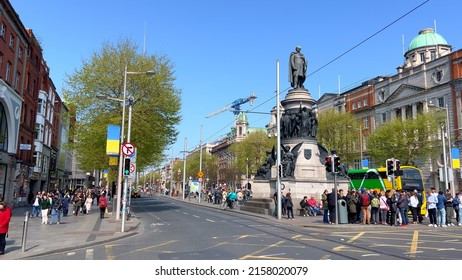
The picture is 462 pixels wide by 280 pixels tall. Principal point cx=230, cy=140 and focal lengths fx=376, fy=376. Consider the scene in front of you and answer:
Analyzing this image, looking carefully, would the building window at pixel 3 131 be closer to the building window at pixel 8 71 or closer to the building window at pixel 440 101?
the building window at pixel 8 71

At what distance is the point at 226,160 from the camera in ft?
431

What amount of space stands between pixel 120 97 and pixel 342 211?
59.9 ft

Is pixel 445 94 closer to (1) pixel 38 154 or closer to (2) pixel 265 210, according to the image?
(2) pixel 265 210

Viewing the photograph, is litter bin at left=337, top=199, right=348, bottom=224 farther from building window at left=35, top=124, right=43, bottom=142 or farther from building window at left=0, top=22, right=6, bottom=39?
building window at left=35, top=124, right=43, bottom=142

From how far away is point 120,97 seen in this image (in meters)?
28.5

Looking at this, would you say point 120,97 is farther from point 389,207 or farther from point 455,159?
point 455,159

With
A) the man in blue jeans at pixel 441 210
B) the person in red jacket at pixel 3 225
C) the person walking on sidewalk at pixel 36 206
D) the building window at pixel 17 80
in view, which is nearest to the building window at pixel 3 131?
the building window at pixel 17 80

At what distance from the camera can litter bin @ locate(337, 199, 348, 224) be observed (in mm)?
19016

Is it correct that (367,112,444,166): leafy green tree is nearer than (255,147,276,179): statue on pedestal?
No

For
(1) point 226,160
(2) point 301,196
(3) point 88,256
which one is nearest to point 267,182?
(2) point 301,196

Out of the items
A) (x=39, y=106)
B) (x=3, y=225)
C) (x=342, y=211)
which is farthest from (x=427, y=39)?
(x=3, y=225)

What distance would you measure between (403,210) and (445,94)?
4229 centimetres

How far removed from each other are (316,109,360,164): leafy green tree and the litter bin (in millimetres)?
38994

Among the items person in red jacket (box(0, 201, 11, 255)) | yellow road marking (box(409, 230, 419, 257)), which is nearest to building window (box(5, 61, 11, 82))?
person in red jacket (box(0, 201, 11, 255))
